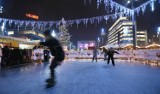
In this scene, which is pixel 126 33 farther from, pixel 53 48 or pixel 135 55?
pixel 53 48

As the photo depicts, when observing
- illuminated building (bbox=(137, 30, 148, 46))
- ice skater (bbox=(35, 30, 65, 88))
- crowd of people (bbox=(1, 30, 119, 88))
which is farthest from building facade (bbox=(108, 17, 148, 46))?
ice skater (bbox=(35, 30, 65, 88))

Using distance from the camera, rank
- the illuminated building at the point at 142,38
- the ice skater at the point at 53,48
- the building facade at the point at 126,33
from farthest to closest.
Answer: the illuminated building at the point at 142,38 < the building facade at the point at 126,33 < the ice skater at the point at 53,48

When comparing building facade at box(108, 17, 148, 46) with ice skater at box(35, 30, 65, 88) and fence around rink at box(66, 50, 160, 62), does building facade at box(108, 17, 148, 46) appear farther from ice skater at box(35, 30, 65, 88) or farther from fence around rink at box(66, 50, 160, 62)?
ice skater at box(35, 30, 65, 88)

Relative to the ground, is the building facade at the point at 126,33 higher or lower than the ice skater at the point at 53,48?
higher

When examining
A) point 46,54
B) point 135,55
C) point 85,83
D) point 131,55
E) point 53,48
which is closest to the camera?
point 85,83

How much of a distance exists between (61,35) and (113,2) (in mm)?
51938

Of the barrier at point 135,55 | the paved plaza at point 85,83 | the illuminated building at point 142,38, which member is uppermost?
the illuminated building at point 142,38

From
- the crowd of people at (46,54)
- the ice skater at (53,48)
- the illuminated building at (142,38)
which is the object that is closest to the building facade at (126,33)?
the illuminated building at (142,38)

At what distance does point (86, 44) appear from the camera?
205 feet

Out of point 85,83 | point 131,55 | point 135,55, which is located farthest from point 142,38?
point 85,83

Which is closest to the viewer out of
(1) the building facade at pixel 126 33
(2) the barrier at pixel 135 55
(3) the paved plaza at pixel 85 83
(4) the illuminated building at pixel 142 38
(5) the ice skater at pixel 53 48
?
(3) the paved plaza at pixel 85 83

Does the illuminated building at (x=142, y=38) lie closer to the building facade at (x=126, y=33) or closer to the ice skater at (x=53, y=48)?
the building facade at (x=126, y=33)

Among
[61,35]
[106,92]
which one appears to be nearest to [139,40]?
[61,35]

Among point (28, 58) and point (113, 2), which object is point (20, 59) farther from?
point (113, 2)
